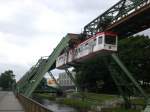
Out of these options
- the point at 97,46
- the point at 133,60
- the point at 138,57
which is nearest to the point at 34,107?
the point at 97,46

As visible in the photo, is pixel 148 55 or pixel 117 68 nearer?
pixel 117 68

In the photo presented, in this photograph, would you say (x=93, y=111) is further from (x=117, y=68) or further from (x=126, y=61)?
(x=126, y=61)

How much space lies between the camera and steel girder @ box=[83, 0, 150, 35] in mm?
40219

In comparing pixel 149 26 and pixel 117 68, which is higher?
pixel 149 26

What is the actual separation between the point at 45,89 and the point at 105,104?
7330 centimetres

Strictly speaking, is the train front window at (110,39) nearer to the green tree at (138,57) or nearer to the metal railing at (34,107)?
the metal railing at (34,107)

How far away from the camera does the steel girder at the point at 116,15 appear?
4022 cm

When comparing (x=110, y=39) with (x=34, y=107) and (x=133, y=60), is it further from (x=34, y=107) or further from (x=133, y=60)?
(x=133, y=60)

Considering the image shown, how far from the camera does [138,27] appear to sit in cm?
4262

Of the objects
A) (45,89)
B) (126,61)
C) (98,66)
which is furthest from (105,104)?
(45,89)

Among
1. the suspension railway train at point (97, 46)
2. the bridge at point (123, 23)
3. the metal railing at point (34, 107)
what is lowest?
the metal railing at point (34, 107)

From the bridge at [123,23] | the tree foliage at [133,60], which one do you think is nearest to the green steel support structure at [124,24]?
the bridge at [123,23]

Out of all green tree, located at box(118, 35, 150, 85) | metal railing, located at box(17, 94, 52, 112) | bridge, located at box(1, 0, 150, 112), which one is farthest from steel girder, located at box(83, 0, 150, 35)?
green tree, located at box(118, 35, 150, 85)

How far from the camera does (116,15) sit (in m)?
44.3
